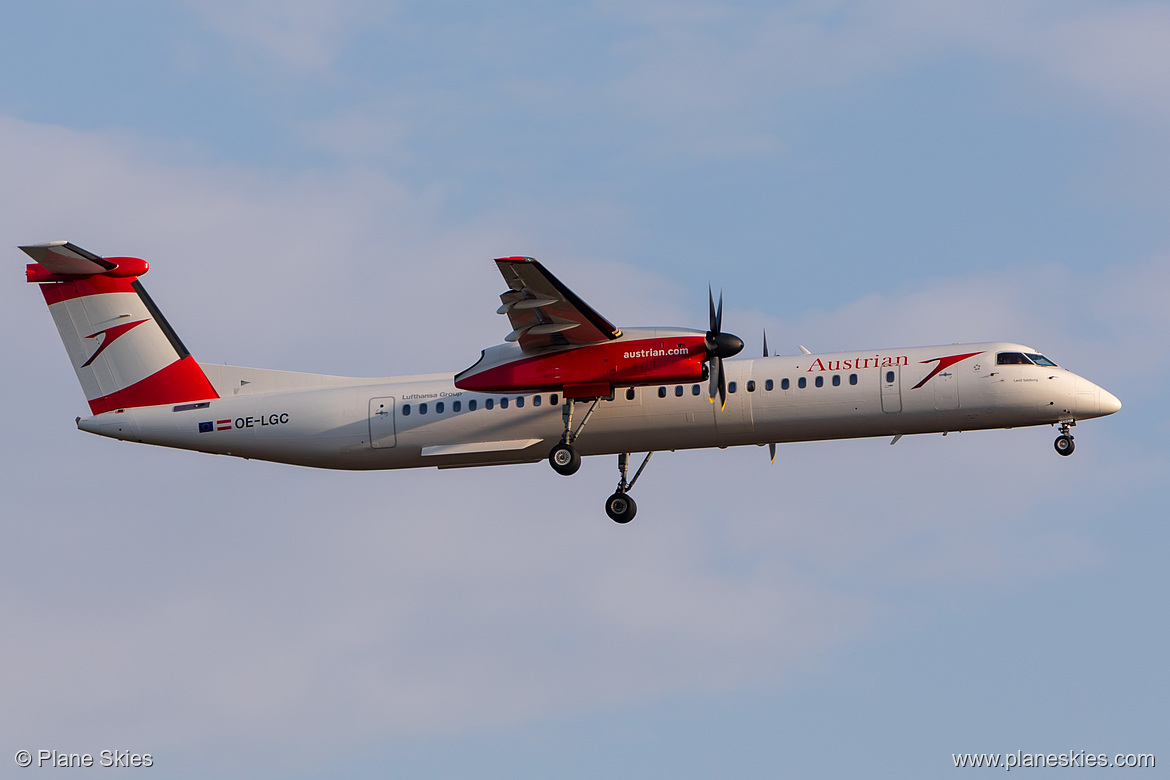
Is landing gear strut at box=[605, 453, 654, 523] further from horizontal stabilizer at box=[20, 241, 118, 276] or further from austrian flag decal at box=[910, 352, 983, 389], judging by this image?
horizontal stabilizer at box=[20, 241, 118, 276]

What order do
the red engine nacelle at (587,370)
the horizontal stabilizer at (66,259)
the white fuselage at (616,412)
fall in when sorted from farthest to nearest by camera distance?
the horizontal stabilizer at (66,259)
the white fuselage at (616,412)
the red engine nacelle at (587,370)

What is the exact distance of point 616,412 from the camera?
24.9m

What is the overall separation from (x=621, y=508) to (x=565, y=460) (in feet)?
8.29

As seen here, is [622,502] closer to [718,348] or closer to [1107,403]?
[718,348]

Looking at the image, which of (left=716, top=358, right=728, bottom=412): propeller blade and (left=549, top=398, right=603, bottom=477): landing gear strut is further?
(left=549, top=398, right=603, bottom=477): landing gear strut

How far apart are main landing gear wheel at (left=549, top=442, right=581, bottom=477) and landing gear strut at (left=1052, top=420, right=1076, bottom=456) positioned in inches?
351

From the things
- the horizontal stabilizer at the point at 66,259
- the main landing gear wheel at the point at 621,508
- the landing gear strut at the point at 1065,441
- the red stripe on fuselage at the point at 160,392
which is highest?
the horizontal stabilizer at the point at 66,259

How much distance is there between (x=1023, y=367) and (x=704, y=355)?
5.99 metres

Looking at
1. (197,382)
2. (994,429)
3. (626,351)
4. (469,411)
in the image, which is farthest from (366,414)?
(994,429)

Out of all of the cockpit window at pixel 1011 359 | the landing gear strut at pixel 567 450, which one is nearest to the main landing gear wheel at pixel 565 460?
the landing gear strut at pixel 567 450

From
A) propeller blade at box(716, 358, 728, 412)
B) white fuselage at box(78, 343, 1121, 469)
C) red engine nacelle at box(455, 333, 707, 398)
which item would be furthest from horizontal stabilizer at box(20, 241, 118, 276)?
propeller blade at box(716, 358, 728, 412)

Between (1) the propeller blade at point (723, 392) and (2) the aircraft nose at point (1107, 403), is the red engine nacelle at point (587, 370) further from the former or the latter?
(2) the aircraft nose at point (1107, 403)

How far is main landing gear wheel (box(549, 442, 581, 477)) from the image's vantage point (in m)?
24.6

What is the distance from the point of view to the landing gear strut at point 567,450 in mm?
24609
